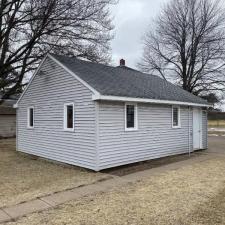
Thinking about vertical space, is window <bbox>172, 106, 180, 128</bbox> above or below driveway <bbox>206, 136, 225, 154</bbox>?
above

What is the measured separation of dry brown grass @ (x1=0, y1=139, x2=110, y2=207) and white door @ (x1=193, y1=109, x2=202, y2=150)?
783 centimetres

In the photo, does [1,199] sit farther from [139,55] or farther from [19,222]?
[139,55]

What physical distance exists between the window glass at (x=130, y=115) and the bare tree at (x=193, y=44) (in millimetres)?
22653

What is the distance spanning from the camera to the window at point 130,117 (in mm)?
11118

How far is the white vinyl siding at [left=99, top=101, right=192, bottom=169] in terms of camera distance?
1027cm

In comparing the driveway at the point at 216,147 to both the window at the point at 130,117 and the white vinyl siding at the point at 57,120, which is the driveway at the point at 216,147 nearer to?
the window at the point at 130,117

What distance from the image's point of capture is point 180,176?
30.2 ft

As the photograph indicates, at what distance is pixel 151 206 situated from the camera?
623 cm

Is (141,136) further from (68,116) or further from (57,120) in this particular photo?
(57,120)

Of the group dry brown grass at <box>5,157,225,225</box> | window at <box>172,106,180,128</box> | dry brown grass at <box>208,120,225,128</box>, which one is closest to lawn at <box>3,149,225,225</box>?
dry brown grass at <box>5,157,225,225</box>

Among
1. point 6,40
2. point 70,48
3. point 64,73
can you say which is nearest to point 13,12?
point 6,40

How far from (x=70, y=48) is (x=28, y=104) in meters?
4.37

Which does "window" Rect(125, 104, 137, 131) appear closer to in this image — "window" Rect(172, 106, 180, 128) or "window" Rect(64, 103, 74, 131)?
→ "window" Rect(64, 103, 74, 131)

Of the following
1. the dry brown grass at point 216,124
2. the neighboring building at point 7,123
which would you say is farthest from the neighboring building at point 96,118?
the dry brown grass at point 216,124
